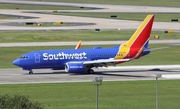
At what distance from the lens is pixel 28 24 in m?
151

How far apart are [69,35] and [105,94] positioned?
62.4m

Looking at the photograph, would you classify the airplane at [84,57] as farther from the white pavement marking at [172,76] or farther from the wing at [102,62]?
the white pavement marking at [172,76]

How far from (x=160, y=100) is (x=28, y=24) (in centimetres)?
9324

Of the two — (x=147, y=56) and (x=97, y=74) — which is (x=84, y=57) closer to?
A: (x=97, y=74)

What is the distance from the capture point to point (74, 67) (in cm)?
7931

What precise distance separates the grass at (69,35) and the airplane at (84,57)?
37.4 meters

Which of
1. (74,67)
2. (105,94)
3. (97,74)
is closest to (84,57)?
(74,67)

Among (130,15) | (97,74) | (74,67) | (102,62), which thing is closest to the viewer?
(74,67)

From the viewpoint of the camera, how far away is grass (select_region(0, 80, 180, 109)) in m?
58.3

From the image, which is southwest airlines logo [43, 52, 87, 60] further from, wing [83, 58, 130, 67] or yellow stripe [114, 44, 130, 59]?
yellow stripe [114, 44, 130, 59]

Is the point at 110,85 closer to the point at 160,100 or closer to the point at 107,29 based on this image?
the point at 160,100

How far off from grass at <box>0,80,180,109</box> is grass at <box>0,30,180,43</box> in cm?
4928

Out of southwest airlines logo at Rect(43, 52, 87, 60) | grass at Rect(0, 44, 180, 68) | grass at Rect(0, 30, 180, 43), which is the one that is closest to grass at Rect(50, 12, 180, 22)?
grass at Rect(0, 30, 180, 43)

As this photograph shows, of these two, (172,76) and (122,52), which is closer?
(172,76)
